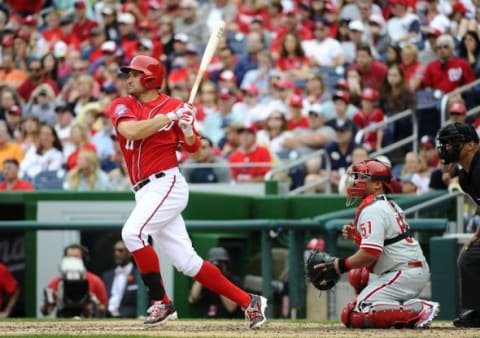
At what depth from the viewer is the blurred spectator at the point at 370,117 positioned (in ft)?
46.8

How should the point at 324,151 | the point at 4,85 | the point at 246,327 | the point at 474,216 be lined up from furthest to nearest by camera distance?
the point at 4,85
the point at 324,151
the point at 474,216
the point at 246,327

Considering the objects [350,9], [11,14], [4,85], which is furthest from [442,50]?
[11,14]

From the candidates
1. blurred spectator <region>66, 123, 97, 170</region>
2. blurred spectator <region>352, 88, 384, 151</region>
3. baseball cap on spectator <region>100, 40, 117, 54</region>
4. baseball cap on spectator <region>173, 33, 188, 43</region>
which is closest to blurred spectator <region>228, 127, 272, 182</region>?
blurred spectator <region>352, 88, 384, 151</region>

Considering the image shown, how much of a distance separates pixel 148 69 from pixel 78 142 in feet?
22.8

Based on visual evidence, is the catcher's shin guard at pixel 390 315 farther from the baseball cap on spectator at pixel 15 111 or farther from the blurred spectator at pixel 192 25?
the blurred spectator at pixel 192 25

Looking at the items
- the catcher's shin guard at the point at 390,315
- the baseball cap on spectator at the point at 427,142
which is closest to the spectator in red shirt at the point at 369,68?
the baseball cap on spectator at the point at 427,142

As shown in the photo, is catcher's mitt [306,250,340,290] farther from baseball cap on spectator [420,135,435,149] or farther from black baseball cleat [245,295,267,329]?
baseball cap on spectator [420,135,435,149]

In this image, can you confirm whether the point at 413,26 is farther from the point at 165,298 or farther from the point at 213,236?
the point at 165,298

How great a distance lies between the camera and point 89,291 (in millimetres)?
11656

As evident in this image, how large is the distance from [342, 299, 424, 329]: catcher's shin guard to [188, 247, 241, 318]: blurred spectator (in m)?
3.39

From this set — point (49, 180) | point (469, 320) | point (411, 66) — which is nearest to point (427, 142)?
point (411, 66)

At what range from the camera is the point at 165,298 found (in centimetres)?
845

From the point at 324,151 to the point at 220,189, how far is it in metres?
1.21

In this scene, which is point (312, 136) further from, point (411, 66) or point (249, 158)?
point (411, 66)
